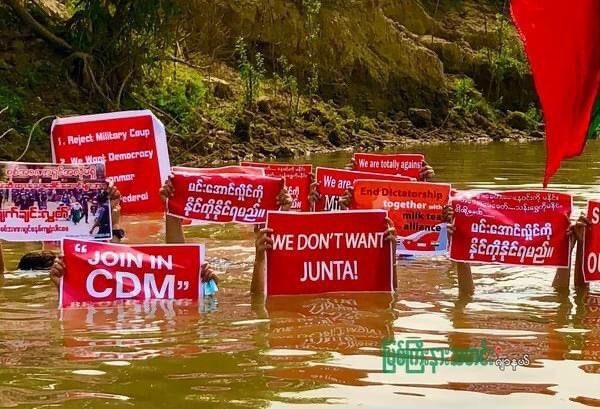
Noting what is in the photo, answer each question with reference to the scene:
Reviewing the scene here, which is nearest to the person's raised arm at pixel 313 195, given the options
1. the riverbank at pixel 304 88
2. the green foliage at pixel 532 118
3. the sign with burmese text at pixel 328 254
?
the sign with burmese text at pixel 328 254

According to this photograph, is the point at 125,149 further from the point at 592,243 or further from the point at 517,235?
the point at 592,243

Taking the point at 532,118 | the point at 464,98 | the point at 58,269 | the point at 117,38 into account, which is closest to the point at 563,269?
the point at 58,269

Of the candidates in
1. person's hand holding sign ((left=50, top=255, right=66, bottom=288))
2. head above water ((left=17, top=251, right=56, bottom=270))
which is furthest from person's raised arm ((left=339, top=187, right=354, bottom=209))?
person's hand holding sign ((left=50, top=255, right=66, bottom=288))

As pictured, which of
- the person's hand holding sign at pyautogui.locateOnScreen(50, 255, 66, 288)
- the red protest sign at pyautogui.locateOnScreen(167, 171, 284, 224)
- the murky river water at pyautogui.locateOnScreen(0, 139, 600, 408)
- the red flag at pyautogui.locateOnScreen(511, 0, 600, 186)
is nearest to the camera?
the red flag at pyautogui.locateOnScreen(511, 0, 600, 186)

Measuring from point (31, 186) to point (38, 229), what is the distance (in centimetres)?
33

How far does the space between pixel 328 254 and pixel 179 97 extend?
49.2 ft

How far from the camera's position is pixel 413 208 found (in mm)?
8398

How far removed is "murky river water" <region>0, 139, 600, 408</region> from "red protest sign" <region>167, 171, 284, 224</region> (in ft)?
1.79

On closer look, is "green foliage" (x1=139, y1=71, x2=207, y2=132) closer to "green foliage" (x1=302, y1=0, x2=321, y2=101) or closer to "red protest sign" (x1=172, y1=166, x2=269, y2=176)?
"green foliage" (x1=302, y1=0, x2=321, y2=101)

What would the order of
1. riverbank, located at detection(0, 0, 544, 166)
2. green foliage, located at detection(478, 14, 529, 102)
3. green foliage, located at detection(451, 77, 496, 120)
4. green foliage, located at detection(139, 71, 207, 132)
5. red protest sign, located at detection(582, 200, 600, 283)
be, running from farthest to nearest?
green foliage, located at detection(478, 14, 529, 102) < green foliage, located at detection(451, 77, 496, 120) < green foliage, located at detection(139, 71, 207, 132) < riverbank, located at detection(0, 0, 544, 166) < red protest sign, located at detection(582, 200, 600, 283)

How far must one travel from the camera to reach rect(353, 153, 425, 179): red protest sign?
10.3 meters

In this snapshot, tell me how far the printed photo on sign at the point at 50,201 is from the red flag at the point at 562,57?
658 cm

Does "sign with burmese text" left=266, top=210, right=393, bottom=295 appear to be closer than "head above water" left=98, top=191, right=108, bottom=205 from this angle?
Yes

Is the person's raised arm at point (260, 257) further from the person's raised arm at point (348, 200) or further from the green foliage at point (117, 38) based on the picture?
the green foliage at point (117, 38)
